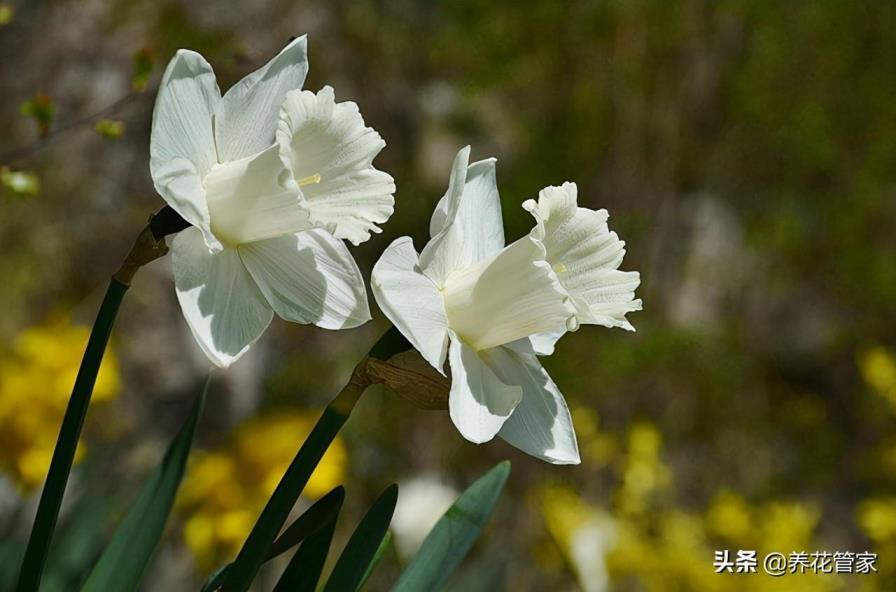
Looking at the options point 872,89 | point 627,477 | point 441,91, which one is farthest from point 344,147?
point 872,89

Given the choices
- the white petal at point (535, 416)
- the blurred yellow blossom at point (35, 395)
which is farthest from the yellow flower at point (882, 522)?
the white petal at point (535, 416)

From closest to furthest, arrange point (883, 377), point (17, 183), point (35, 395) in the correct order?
point (17, 183)
point (35, 395)
point (883, 377)

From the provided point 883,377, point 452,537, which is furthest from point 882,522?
point 452,537

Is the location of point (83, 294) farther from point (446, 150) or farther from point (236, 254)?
point (236, 254)

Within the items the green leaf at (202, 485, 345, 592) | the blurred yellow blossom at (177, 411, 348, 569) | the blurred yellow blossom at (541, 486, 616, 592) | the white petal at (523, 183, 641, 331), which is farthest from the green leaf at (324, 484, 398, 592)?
the blurred yellow blossom at (541, 486, 616, 592)

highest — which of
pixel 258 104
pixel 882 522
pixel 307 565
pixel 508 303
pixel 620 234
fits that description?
pixel 620 234

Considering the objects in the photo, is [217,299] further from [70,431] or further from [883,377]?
[883,377]
